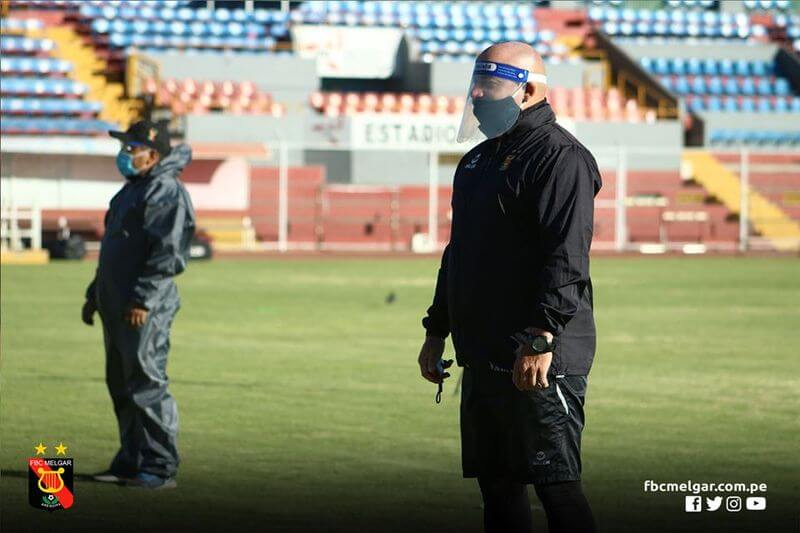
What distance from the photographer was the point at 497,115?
17.1 ft

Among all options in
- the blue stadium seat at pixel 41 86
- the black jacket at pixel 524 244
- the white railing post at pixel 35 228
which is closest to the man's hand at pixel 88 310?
the black jacket at pixel 524 244

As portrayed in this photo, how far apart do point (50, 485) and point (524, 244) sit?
3.28 metres

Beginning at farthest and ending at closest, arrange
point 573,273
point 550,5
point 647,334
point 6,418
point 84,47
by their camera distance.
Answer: point 550,5
point 84,47
point 647,334
point 6,418
point 573,273

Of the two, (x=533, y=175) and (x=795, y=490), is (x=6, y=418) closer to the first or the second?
(x=795, y=490)

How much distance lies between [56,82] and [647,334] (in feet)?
77.1

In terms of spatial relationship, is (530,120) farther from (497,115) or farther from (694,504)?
(694,504)

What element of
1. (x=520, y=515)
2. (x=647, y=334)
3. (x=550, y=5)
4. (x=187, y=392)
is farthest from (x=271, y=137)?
(x=520, y=515)

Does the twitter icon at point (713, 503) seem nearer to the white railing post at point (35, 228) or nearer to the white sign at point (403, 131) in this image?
the white railing post at point (35, 228)

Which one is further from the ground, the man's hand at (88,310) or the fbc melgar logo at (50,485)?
the man's hand at (88,310)

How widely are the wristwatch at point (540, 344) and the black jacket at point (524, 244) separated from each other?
0.04 m

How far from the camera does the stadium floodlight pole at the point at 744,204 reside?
3578 cm

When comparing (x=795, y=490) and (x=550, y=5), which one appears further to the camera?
(x=550, y=5)

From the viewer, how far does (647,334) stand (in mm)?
16500

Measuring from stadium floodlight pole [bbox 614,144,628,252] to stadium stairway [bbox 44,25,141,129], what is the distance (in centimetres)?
1028
